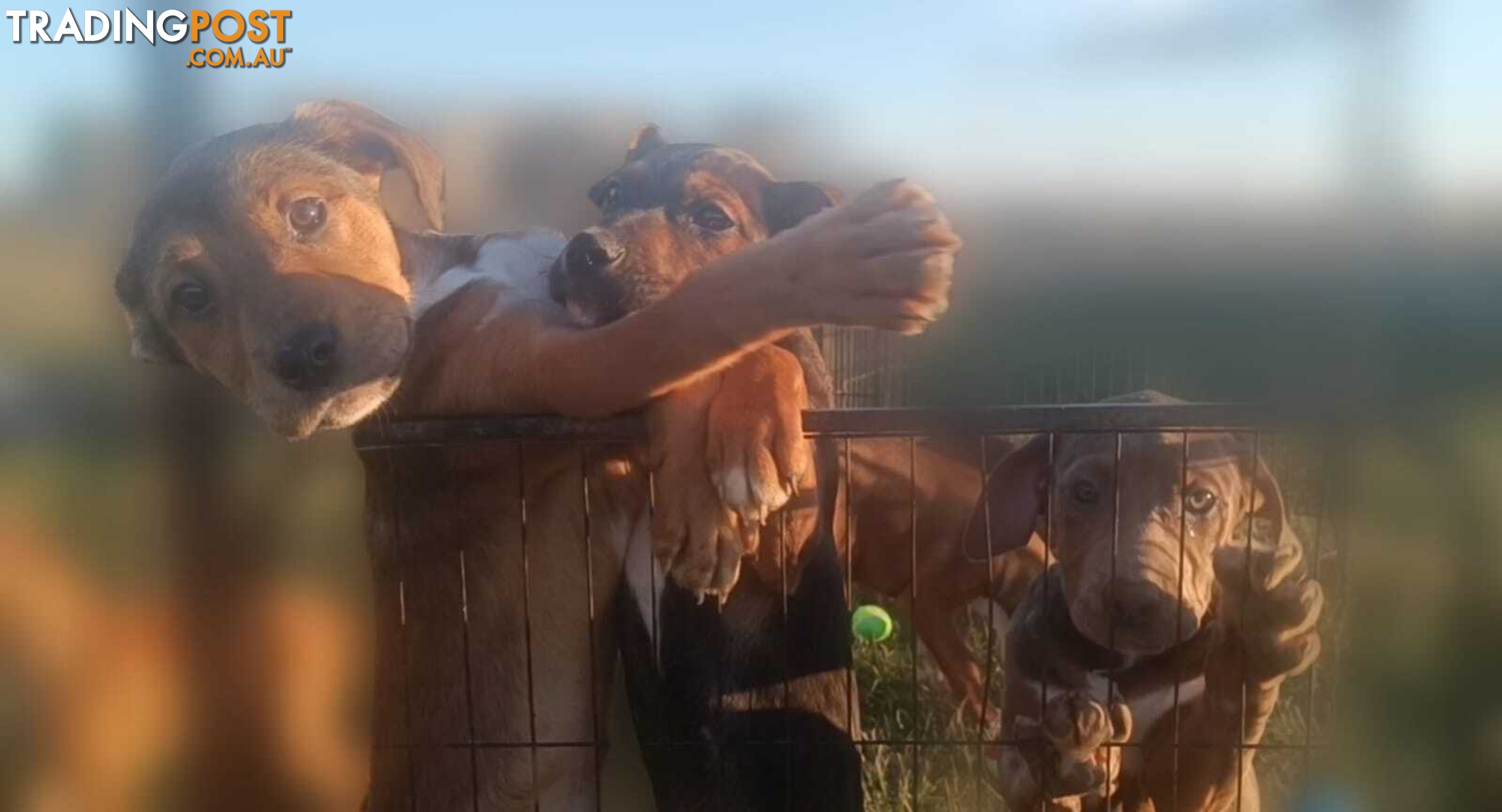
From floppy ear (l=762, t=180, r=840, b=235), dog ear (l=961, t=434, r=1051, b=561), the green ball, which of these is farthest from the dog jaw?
dog ear (l=961, t=434, r=1051, b=561)

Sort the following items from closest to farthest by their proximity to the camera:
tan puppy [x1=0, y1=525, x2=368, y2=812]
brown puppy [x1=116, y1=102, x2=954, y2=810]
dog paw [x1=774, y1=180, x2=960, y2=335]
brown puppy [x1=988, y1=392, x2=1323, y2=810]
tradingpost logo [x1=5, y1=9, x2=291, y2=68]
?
dog paw [x1=774, y1=180, x2=960, y2=335], brown puppy [x1=116, y1=102, x2=954, y2=810], brown puppy [x1=988, y1=392, x2=1323, y2=810], tradingpost logo [x1=5, y1=9, x2=291, y2=68], tan puppy [x1=0, y1=525, x2=368, y2=812]

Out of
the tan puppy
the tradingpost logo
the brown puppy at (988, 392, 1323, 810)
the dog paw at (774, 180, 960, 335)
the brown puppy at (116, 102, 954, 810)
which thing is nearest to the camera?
the dog paw at (774, 180, 960, 335)

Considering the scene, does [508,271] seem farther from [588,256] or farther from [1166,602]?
[1166,602]

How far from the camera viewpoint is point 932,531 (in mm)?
2693

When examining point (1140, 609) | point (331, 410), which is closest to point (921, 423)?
point (1140, 609)

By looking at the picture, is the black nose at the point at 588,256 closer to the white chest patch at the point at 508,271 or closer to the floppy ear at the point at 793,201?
the white chest patch at the point at 508,271

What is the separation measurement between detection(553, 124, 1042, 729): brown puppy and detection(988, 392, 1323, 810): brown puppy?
0.14 meters

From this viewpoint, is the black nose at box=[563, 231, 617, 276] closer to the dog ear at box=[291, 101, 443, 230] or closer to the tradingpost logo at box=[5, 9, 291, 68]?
the dog ear at box=[291, 101, 443, 230]

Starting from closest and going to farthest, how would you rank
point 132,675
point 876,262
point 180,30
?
point 876,262 → point 180,30 → point 132,675

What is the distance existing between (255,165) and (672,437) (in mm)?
906

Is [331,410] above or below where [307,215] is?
below

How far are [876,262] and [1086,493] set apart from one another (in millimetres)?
672

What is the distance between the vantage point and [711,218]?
2.59 meters

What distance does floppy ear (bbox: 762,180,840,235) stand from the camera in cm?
259
